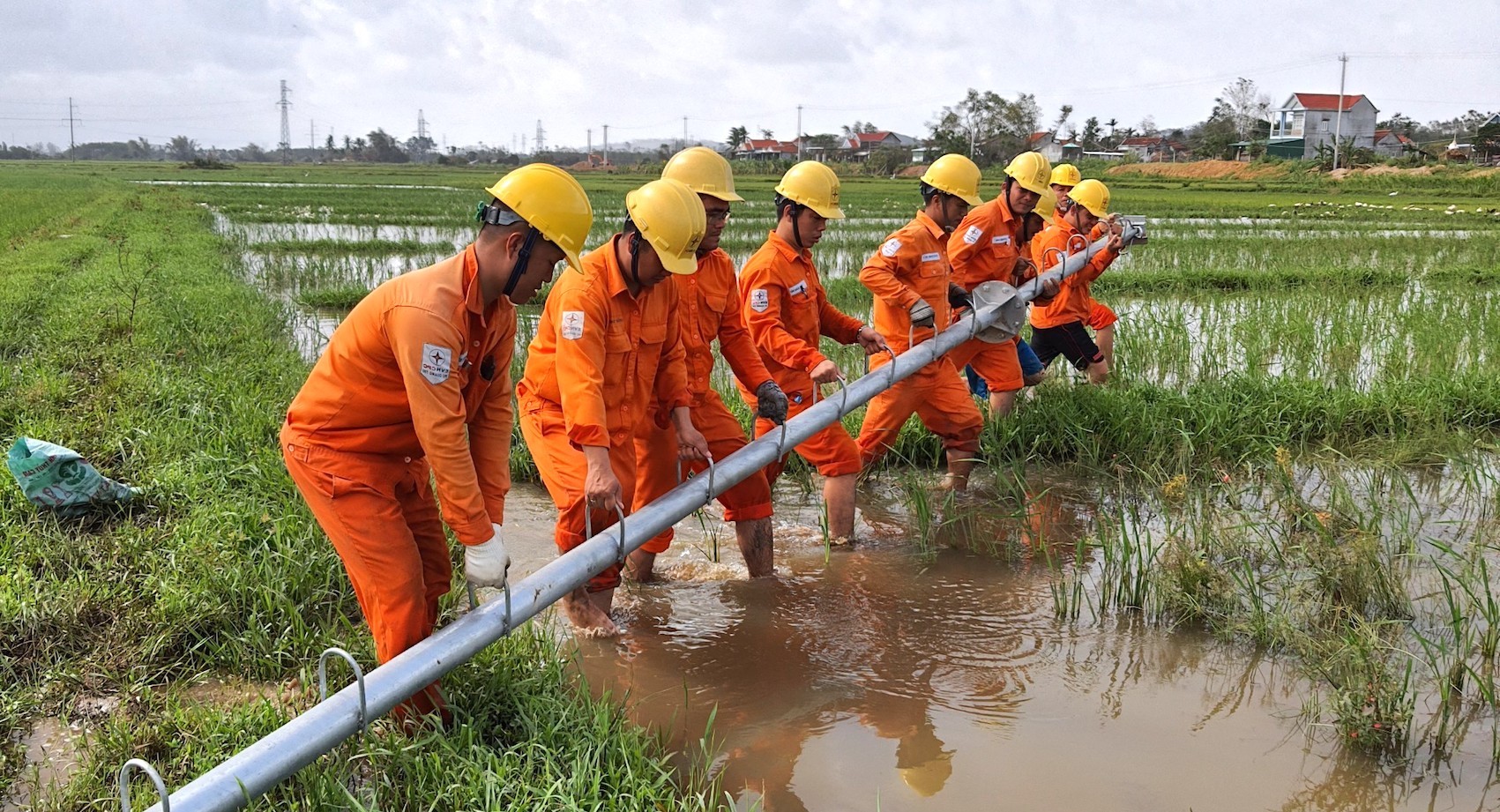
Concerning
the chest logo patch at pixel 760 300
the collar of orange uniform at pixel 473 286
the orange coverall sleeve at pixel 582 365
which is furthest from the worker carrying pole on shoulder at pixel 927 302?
the collar of orange uniform at pixel 473 286

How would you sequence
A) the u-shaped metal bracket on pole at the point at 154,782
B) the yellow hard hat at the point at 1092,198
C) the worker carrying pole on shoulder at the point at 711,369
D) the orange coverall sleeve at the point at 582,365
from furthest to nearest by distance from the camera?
the yellow hard hat at the point at 1092,198, the worker carrying pole on shoulder at the point at 711,369, the orange coverall sleeve at the point at 582,365, the u-shaped metal bracket on pole at the point at 154,782

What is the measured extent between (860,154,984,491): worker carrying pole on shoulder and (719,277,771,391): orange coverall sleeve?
3.14 ft

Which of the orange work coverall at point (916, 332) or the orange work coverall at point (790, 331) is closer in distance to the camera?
the orange work coverall at point (790, 331)

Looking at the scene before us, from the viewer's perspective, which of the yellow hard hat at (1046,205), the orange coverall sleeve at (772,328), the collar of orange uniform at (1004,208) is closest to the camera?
the orange coverall sleeve at (772,328)

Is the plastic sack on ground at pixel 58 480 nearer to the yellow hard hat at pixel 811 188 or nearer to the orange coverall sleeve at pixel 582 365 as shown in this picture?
the orange coverall sleeve at pixel 582 365

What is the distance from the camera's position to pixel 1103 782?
9.19 feet

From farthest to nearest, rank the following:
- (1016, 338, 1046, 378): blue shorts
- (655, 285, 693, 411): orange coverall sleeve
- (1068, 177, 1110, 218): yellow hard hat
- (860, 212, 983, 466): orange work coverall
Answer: (1068, 177, 1110, 218): yellow hard hat
(1016, 338, 1046, 378): blue shorts
(860, 212, 983, 466): orange work coverall
(655, 285, 693, 411): orange coverall sleeve

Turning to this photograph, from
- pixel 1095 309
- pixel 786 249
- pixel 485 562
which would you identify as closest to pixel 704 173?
pixel 786 249

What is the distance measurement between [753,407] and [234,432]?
251 centimetres

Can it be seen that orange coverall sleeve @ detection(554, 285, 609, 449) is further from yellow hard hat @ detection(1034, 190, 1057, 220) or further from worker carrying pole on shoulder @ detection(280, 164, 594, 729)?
yellow hard hat @ detection(1034, 190, 1057, 220)

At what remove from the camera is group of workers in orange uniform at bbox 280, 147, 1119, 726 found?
2.54 m

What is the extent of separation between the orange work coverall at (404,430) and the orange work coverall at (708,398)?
1008 millimetres

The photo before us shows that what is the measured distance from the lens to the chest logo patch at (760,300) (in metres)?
4.37

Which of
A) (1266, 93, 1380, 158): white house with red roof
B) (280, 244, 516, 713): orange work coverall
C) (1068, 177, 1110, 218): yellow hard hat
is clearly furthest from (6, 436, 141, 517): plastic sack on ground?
(1266, 93, 1380, 158): white house with red roof
